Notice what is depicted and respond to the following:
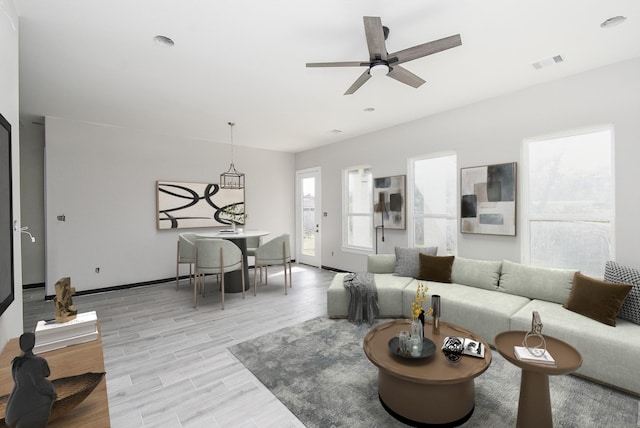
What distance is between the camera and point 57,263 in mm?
4602

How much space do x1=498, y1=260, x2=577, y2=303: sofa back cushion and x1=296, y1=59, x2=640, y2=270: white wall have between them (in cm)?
37

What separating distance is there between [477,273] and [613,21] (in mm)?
2597

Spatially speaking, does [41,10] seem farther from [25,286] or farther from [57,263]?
[25,286]

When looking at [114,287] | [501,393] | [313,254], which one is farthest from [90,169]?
[501,393]

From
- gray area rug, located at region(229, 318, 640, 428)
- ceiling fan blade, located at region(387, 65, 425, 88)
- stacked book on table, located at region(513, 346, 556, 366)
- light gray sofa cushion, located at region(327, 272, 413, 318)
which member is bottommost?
gray area rug, located at region(229, 318, 640, 428)

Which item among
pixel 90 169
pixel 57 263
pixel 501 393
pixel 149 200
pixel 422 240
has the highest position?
pixel 90 169

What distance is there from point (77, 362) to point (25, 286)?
544 cm

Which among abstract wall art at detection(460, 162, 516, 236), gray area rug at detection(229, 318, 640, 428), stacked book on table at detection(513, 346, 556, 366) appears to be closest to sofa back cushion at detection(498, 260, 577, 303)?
abstract wall art at detection(460, 162, 516, 236)

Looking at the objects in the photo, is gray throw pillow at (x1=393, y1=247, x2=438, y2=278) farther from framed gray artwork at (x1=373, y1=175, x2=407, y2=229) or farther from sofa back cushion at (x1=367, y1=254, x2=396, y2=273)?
framed gray artwork at (x1=373, y1=175, x2=407, y2=229)

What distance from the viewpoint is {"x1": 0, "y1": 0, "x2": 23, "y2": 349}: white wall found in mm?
1600

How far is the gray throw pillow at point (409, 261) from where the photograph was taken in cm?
407

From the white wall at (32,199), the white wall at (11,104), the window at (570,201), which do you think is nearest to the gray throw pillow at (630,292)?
the window at (570,201)

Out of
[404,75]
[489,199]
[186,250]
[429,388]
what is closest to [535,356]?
[429,388]

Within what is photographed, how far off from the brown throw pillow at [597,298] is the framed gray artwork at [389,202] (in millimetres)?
2424
